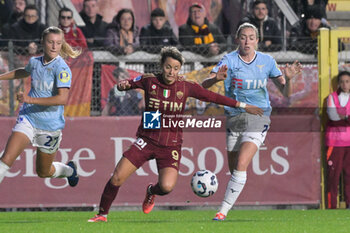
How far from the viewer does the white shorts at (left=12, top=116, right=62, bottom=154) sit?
960cm

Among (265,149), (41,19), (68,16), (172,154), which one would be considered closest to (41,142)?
(172,154)

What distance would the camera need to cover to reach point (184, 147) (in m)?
12.7

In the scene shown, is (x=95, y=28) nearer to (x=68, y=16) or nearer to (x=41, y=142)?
(x=68, y=16)

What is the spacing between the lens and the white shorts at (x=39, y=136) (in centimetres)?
960

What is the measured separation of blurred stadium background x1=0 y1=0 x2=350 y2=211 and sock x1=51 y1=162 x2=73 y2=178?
1736mm

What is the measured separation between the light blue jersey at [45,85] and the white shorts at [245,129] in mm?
1982

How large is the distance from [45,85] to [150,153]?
4.81ft

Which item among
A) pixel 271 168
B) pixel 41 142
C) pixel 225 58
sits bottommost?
pixel 271 168

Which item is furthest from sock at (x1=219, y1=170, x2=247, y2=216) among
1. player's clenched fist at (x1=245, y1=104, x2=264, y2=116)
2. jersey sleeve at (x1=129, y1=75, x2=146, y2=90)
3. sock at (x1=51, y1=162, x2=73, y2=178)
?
sock at (x1=51, y1=162, x2=73, y2=178)

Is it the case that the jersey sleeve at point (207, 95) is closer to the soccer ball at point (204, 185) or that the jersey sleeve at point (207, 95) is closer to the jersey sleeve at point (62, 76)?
the soccer ball at point (204, 185)

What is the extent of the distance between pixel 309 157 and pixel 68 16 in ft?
15.6

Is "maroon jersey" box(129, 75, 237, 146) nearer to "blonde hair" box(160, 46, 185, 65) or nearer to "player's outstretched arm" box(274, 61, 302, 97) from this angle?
"blonde hair" box(160, 46, 185, 65)

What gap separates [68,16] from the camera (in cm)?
A: 1441

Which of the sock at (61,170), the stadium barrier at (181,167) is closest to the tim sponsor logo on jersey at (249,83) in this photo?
the sock at (61,170)
